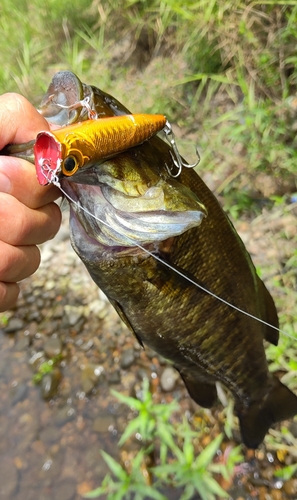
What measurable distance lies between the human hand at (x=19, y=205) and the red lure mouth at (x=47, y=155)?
273 mm

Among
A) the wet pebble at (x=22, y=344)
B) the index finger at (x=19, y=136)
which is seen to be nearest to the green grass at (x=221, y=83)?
the wet pebble at (x=22, y=344)

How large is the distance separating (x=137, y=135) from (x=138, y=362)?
81.0 inches

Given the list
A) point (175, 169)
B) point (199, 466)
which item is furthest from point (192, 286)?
point (199, 466)

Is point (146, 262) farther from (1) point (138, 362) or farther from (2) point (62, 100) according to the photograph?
(1) point (138, 362)

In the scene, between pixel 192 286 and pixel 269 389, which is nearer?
pixel 192 286

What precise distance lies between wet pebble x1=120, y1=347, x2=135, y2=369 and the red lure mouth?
2088 mm

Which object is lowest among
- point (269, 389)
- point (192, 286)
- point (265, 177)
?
point (269, 389)

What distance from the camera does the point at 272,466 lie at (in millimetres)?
2037

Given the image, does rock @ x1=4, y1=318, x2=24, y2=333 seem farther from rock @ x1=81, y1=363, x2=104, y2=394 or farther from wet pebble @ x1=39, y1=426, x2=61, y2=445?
wet pebble @ x1=39, y1=426, x2=61, y2=445

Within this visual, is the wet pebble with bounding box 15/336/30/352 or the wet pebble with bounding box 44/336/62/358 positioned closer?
the wet pebble with bounding box 44/336/62/358

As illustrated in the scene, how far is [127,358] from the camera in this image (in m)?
2.64

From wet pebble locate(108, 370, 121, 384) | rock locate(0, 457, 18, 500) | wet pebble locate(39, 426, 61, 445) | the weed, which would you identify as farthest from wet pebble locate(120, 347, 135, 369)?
rock locate(0, 457, 18, 500)

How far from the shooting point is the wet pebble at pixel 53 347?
2.88m

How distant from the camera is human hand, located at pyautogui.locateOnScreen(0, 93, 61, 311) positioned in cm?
97
